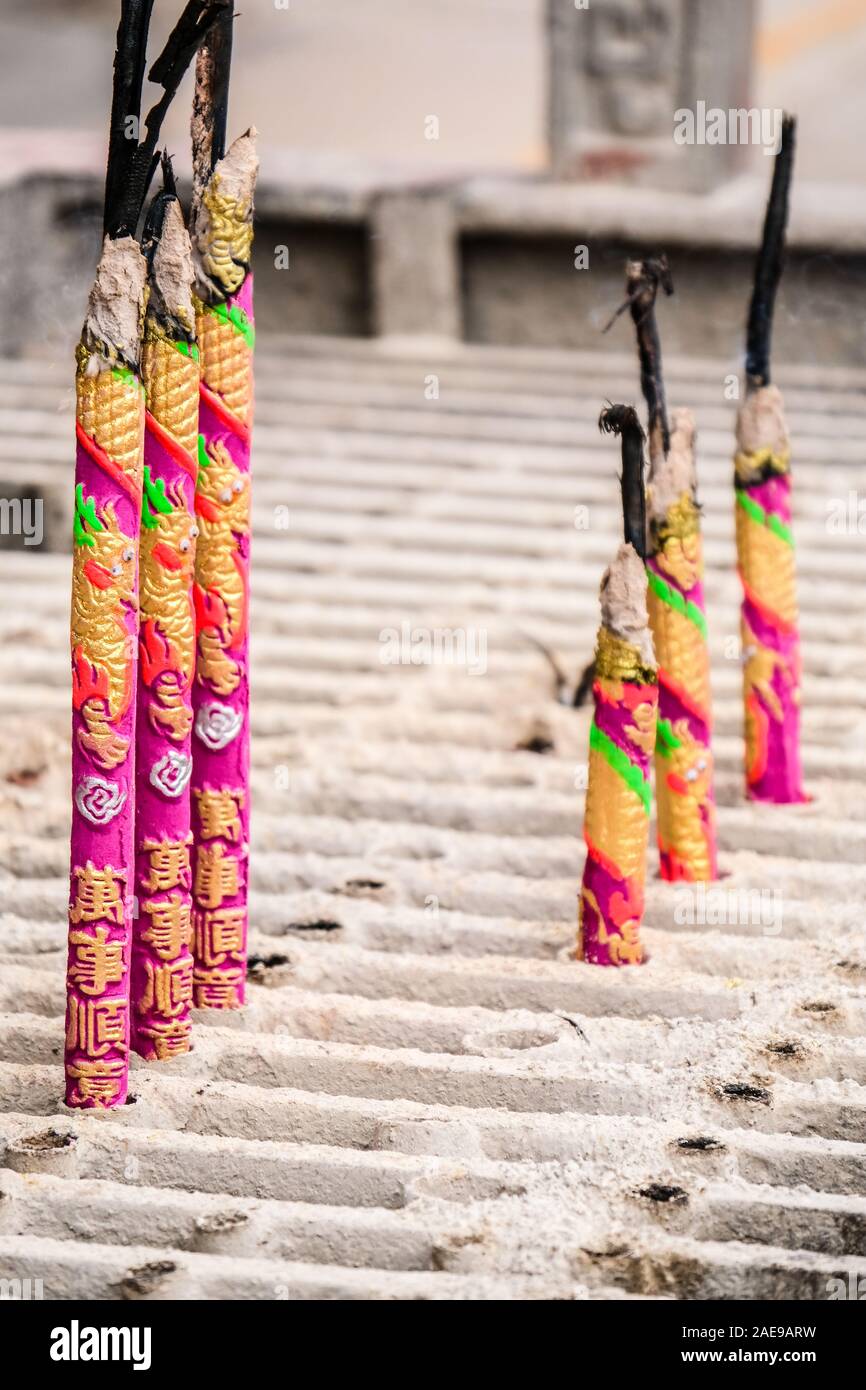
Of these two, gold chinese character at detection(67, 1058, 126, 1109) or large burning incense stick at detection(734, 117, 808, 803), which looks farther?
large burning incense stick at detection(734, 117, 808, 803)

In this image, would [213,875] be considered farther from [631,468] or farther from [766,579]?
[766,579]

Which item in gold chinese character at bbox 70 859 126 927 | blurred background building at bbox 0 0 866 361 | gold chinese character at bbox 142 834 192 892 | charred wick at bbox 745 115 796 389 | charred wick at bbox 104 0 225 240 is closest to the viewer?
charred wick at bbox 104 0 225 240

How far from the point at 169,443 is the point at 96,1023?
0.84 metres

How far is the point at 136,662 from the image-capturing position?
2869mm

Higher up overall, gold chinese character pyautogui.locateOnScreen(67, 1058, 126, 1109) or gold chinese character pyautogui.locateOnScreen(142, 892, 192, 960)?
gold chinese character pyautogui.locateOnScreen(142, 892, 192, 960)

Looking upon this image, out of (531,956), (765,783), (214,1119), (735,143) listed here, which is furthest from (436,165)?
(214,1119)

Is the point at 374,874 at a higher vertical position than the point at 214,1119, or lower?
higher

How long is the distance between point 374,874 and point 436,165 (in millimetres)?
4779

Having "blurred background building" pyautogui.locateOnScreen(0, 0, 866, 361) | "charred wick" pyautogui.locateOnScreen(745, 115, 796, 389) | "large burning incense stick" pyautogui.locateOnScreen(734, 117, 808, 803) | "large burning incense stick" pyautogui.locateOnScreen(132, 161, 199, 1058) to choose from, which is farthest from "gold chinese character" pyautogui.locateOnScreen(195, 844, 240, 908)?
"blurred background building" pyautogui.locateOnScreen(0, 0, 866, 361)

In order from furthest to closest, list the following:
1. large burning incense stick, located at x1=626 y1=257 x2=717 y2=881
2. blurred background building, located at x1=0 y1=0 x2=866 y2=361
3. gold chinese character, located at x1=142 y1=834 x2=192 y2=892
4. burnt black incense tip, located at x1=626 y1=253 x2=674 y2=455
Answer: blurred background building, located at x1=0 y1=0 x2=866 y2=361, large burning incense stick, located at x1=626 y1=257 x2=717 y2=881, burnt black incense tip, located at x1=626 y1=253 x2=674 y2=455, gold chinese character, located at x1=142 y1=834 x2=192 y2=892

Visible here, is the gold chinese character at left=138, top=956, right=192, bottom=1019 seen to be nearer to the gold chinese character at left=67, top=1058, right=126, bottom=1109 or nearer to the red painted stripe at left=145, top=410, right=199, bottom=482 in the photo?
the gold chinese character at left=67, top=1058, right=126, bottom=1109

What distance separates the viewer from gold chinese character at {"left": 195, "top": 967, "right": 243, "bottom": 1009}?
3.18m

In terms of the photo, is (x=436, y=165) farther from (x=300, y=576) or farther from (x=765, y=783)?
(x=765, y=783)

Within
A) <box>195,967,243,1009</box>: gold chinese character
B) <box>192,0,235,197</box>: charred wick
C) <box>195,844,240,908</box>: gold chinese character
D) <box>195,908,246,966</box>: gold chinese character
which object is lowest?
<box>195,967,243,1009</box>: gold chinese character
